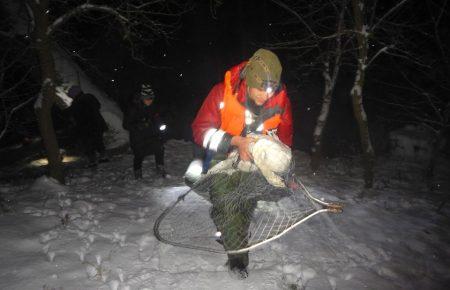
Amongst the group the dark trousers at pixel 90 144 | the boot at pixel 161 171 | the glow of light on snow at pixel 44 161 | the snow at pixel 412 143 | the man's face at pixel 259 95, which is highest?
the man's face at pixel 259 95

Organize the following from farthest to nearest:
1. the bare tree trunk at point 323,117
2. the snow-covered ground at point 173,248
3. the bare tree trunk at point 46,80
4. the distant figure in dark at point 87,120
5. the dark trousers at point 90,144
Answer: the bare tree trunk at point 323,117 < the dark trousers at point 90,144 < the distant figure in dark at point 87,120 < the bare tree trunk at point 46,80 < the snow-covered ground at point 173,248

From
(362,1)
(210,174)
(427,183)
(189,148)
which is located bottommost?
(427,183)

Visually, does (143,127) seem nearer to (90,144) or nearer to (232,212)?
(90,144)

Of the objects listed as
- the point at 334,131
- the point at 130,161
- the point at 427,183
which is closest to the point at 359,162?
the point at 427,183

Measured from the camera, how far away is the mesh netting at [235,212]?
3436 mm

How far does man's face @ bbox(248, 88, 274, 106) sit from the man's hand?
52 cm

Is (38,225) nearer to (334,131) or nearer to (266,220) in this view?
(266,220)

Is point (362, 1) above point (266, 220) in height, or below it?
above

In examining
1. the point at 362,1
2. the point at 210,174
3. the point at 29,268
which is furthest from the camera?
the point at 362,1

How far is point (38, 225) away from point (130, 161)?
493 centimetres

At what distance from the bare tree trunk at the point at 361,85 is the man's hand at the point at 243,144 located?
4.64 meters

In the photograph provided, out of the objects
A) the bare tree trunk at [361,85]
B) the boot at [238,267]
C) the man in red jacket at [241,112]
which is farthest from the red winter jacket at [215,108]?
the bare tree trunk at [361,85]

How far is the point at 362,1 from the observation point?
23.0 feet

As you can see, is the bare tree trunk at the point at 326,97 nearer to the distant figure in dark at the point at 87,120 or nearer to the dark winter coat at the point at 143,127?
the dark winter coat at the point at 143,127
